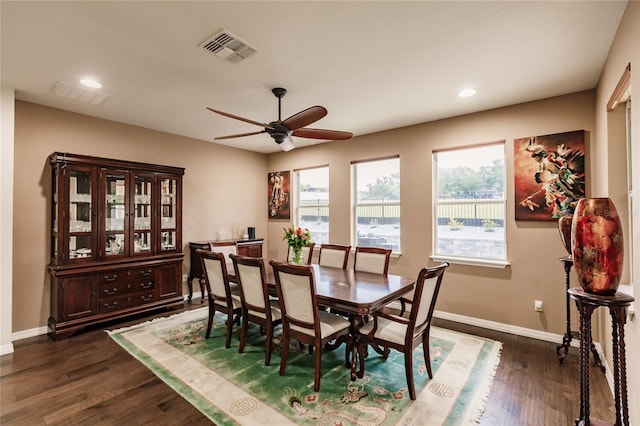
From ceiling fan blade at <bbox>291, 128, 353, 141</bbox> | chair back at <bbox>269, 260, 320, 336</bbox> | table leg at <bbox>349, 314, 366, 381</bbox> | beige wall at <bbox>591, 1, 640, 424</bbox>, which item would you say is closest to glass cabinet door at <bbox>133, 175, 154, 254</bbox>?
ceiling fan blade at <bbox>291, 128, 353, 141</bbox>

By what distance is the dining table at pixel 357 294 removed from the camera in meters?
2.37

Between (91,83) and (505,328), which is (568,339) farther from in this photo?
(91,83)

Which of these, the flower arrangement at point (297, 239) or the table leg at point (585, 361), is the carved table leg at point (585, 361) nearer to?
the table leg at point (585, 361)

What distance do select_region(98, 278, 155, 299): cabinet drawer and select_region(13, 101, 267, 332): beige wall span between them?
0.62 metres

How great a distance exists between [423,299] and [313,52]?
217 cm

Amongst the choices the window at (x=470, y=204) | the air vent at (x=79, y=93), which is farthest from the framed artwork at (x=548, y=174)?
the air vent at (x=79, y=93)

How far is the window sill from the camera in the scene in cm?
369

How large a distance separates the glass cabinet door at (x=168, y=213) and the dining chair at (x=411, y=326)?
10.9 ft

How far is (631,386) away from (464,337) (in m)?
1.62

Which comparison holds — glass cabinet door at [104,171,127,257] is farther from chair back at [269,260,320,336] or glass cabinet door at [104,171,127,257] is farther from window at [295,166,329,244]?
window at [295,166,329,244]

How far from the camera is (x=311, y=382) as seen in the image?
8.29 feet

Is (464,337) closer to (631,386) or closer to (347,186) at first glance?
(631,386)

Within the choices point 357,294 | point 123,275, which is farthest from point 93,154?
point 357,294

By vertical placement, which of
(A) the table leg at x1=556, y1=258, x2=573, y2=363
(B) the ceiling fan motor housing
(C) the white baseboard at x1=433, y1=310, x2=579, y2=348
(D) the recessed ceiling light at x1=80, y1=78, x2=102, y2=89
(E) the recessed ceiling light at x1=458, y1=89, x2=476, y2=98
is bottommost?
(C) the white baseboard at x1=433, y1=310, x2=579, y2=348
